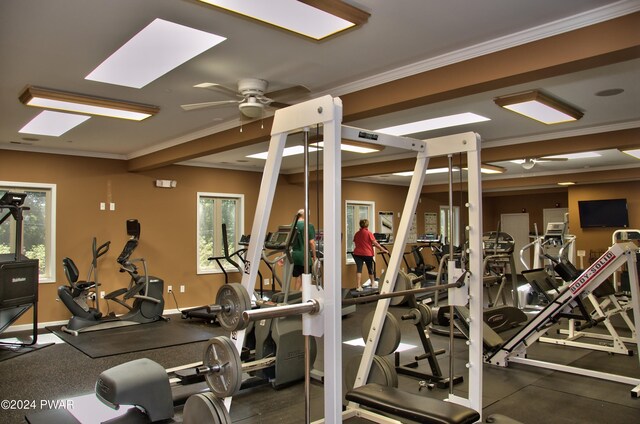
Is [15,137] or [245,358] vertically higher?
[15,137]

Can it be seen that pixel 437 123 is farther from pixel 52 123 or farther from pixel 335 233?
pixel 52 123

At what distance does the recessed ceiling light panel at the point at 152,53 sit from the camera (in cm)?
286

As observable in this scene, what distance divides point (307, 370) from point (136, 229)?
5.69 meters

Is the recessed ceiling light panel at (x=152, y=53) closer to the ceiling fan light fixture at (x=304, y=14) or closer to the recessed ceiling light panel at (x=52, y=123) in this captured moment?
the ceiling fan light fixture at (x=304, y=14)

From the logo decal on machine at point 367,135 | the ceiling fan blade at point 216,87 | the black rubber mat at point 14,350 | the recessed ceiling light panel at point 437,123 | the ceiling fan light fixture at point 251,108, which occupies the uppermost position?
the recessed ceiling light panel at point 437,123

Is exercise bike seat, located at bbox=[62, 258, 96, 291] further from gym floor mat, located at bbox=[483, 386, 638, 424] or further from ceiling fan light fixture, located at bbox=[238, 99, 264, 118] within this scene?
gym floor mat, located at bbox=[483, 386, 638, 424]

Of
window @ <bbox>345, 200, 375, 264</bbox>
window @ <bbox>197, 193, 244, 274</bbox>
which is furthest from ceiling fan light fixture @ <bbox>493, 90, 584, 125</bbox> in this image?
window @ <bbox>345, 200, 375, 264</bbox>

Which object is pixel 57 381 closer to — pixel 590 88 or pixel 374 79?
pixel 374 79

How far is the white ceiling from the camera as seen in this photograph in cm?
257

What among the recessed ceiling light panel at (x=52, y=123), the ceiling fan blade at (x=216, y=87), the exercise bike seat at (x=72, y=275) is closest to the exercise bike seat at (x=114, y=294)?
the exercise bike seat at (x=72, y=275)

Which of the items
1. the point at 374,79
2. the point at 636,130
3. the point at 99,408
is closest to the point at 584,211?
the point at 636,130

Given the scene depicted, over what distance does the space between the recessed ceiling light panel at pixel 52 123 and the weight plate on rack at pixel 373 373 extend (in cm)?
377

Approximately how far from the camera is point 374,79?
3695mm

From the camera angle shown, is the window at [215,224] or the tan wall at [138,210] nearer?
the tan wall at [138,210]
